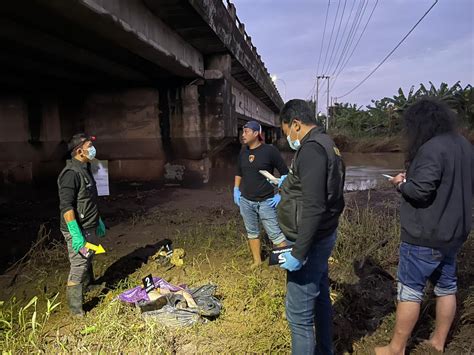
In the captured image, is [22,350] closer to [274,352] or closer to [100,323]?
[100,323]

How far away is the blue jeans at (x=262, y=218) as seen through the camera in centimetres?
396

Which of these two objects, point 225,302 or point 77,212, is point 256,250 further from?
point 77,212

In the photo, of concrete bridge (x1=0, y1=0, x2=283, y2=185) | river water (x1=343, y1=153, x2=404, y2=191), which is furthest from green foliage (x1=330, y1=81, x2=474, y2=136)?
concrete bridge (x1=0, y1=0, x2=283, y2=185)

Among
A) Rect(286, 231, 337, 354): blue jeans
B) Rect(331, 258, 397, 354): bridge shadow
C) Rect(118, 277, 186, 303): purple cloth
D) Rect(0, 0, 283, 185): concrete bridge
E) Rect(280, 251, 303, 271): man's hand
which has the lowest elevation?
Rect(331, 258, 397, 354): bridge shadow

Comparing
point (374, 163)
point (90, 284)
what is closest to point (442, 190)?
point (90, 284)

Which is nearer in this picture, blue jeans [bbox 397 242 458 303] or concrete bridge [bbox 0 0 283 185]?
blue jeans [bbox 397 242 458 303]

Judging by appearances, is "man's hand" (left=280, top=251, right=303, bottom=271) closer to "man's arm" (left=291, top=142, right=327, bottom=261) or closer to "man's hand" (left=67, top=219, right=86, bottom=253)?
"man's arm" (left=291, top=142, right=327, bottom=261)

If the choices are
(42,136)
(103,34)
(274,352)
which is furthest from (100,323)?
(42,136)

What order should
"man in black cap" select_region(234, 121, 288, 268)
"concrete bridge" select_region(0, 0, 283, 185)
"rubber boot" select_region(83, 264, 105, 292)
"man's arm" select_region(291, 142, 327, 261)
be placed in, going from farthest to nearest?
"concrete bridge" select_region(0, 0, 283, 185) → "man in black cap" select_region(234, 121, 288, 268) → "rubber boot" select_region(83, 264, 105, 292) → "man's arm" select_region(291, 142, 327, 261)

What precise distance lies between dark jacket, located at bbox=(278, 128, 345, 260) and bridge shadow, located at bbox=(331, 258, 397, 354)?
1311 millimetres

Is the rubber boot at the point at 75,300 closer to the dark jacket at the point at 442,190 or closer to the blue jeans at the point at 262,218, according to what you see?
the blue jeans at the point at 262,218

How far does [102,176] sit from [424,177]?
8.78m

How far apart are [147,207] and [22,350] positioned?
197 inches

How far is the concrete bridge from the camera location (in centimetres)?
596
